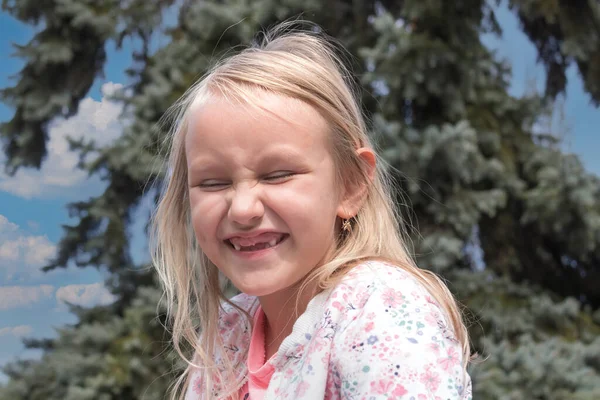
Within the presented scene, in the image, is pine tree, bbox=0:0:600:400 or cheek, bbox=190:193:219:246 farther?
pine tree, bbox=0:0:600:400

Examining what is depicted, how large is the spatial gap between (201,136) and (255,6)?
94.3 inches

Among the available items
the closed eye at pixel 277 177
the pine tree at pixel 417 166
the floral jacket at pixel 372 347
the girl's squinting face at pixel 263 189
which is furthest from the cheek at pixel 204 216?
the pine tree at pixel 417 166

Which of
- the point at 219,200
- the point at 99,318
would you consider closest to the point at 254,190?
the point at 219,200

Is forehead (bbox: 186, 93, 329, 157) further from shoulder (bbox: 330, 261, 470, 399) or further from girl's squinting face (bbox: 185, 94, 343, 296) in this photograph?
shoulder (bbox: 330, 261, 470, 399)

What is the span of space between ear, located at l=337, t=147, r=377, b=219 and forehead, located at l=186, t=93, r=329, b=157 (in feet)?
0.41

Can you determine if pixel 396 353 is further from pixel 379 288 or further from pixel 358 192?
pixel 358 192

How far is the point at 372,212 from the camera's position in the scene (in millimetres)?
1269

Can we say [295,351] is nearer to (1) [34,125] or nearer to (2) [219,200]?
A: (2) [219,200]

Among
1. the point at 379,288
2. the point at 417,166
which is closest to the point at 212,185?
the point at 379,288

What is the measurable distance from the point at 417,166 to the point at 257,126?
223 cm

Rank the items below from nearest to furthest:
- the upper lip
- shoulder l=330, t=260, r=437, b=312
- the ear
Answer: shoulder l=330, t=260, r=437, b=312, the upper lip, the ear

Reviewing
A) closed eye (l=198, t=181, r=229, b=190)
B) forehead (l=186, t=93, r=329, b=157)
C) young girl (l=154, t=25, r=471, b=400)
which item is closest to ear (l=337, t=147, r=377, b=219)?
young girl (l=154, t=25, r=471, b=400)

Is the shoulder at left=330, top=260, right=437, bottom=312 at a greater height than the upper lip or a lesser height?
lesser

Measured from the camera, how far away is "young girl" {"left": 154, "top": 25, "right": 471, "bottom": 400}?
3.14 ft
